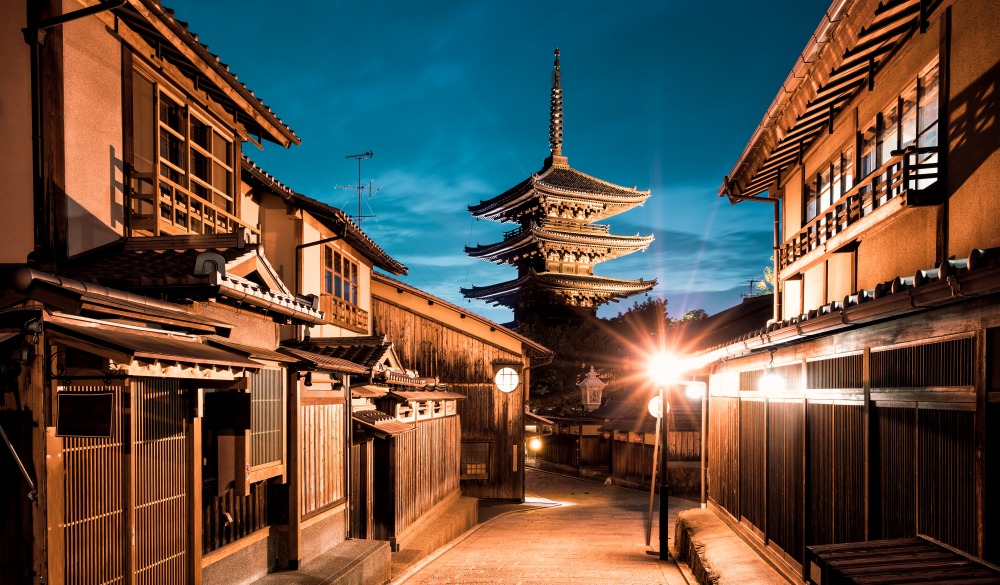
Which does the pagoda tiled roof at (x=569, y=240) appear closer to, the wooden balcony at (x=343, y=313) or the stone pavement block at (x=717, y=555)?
the wooden balcony at (x=343, y=313)

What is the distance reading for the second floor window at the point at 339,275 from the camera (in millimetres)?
18734

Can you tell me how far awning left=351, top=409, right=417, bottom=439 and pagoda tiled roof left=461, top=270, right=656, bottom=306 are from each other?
26.7 m

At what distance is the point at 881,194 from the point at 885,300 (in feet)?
9.17

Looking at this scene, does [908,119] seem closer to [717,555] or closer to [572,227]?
[717,555]

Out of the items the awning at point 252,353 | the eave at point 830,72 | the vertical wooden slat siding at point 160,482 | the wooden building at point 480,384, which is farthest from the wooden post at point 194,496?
the wooden building at point 480,384

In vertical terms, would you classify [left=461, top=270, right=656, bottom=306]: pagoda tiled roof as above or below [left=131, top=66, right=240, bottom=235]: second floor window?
below

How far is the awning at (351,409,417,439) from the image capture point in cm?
1387

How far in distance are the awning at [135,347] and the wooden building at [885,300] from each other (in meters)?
6.63

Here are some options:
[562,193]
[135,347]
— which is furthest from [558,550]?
[562,193]

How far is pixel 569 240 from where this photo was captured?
42688 mm

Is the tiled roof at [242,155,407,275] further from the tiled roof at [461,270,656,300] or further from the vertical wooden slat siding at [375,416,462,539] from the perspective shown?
the tiled roof at [461,270,656,300]

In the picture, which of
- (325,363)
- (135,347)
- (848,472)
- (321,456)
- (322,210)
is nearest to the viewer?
(135,347)

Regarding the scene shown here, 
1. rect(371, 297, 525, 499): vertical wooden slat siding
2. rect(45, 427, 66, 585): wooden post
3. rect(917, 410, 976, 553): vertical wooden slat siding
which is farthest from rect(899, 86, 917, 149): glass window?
rect(371, 297, 525, 499): vertical wooden slat siding

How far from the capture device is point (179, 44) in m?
8.98
